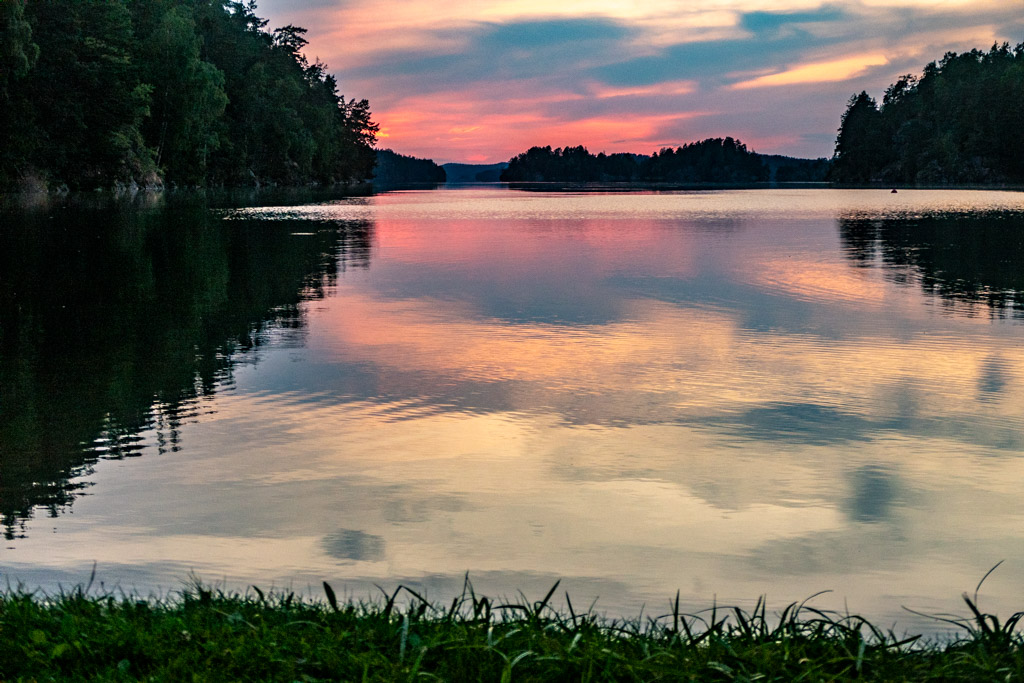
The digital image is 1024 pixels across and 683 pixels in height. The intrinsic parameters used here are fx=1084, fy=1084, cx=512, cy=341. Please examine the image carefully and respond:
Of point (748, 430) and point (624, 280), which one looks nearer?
point (748, 430)

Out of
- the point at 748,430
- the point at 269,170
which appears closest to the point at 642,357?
the point at 748,430

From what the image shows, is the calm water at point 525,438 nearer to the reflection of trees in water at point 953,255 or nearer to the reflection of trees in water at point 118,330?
the reflection of trees in water at point 118,330

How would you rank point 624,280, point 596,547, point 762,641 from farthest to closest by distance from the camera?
point 624,280 < point 596,547 < point 762,641

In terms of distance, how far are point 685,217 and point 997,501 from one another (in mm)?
49009

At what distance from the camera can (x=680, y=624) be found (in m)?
5.54

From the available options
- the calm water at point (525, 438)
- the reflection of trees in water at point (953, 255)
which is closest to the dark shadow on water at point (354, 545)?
the calm water at point (525, 438)

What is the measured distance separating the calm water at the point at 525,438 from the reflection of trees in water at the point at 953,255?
16.6 inches

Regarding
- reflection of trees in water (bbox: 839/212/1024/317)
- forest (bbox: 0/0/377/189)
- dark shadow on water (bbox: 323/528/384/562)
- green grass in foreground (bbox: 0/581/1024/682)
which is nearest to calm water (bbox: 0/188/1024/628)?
dark shadow on water (bbox: 323/528/384/562)

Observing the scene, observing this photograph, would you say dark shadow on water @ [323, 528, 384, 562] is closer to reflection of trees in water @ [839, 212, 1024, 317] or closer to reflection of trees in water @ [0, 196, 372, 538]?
reflection of trees in water @ [0, 196, 372, 538]

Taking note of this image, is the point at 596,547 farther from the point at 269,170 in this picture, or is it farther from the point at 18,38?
the point at 269,170

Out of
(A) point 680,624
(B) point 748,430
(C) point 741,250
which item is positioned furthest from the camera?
(C) point 741,250

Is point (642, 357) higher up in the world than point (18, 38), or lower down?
lower down

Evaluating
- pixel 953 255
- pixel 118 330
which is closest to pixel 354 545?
pixel 118 330

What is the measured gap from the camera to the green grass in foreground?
4453mm
